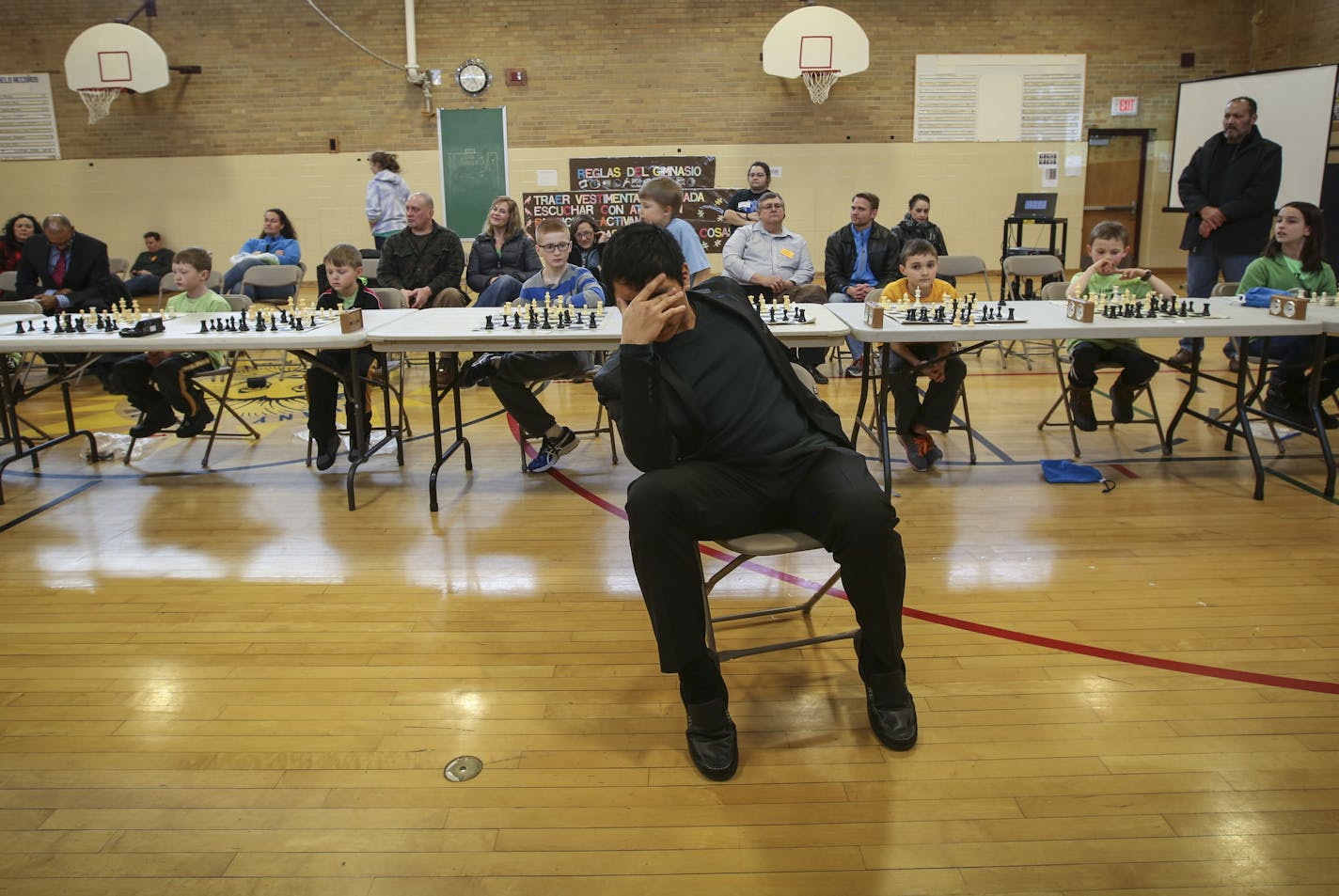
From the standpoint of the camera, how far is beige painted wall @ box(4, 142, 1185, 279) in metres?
12.1

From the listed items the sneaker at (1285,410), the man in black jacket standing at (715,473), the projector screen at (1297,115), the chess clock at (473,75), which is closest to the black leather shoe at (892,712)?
the man in black jacket standing at (715,473)

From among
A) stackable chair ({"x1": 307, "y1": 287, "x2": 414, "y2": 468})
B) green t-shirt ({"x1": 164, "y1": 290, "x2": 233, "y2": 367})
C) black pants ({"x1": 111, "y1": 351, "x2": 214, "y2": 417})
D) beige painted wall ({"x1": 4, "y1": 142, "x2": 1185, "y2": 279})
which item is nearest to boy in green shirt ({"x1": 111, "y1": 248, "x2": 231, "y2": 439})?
black pants ({"x1": 111, "y1": 351, "x2": 214, "y2": 417})

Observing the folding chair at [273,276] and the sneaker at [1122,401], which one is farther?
the folding chair at [273,276]

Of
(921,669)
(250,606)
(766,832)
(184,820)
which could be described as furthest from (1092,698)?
(250,606)

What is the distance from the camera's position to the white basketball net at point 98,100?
11031 millimetres

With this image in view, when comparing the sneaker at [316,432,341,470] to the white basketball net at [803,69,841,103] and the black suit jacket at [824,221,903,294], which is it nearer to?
the black suit jacket at [824,221,903,294]

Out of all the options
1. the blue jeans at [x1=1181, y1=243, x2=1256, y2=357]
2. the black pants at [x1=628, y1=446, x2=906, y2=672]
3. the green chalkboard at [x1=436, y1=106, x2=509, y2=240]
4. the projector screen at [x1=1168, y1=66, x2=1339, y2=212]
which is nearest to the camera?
the black pants at [x1=628, y1=446, x2=906, y2=672]

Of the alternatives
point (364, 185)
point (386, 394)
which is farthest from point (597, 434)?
point (364, 185)

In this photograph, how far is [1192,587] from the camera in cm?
334

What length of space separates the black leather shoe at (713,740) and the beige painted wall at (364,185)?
10.6 metres

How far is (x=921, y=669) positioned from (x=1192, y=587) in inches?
48.6

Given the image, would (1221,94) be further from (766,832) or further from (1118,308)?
(766,832)

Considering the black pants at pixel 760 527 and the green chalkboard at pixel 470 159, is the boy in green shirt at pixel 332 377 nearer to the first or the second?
the black pants at pixel 760 527

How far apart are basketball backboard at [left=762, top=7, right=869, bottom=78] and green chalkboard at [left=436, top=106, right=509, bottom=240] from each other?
3.74 m
